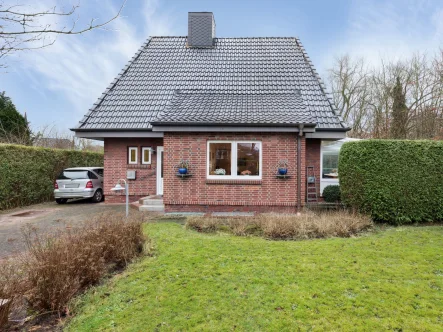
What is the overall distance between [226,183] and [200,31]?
953 centimetres

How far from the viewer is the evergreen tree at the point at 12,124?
1701 centimetres

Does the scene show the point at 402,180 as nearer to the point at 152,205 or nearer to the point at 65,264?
Answer: the point at 152,205

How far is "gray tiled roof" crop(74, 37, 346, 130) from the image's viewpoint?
33.8 feet

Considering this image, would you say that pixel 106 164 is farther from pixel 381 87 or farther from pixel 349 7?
pixel 381 87

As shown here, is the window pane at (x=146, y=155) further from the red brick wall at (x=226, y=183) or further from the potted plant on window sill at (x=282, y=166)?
the potted plant on window sill at (x=282, y=166)

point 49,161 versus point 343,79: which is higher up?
point 343,79

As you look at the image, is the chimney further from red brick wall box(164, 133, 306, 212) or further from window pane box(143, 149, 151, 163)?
red brick wall box(164, 133, 306, 212)

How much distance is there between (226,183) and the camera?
27.9 ft

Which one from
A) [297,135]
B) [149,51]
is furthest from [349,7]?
[149,51]

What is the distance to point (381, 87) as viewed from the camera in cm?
2172

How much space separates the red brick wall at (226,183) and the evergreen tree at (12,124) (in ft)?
45.9

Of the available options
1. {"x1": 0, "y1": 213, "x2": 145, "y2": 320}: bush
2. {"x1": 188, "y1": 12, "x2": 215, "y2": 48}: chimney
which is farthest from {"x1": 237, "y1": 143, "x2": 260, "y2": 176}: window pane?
{"x1": 188, "y1": 12, "x2": 215, "y2": 48}: chimney

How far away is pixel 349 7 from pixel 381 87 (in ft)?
37.3

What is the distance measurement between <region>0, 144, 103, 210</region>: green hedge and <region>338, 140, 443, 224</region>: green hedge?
40.9 feet
